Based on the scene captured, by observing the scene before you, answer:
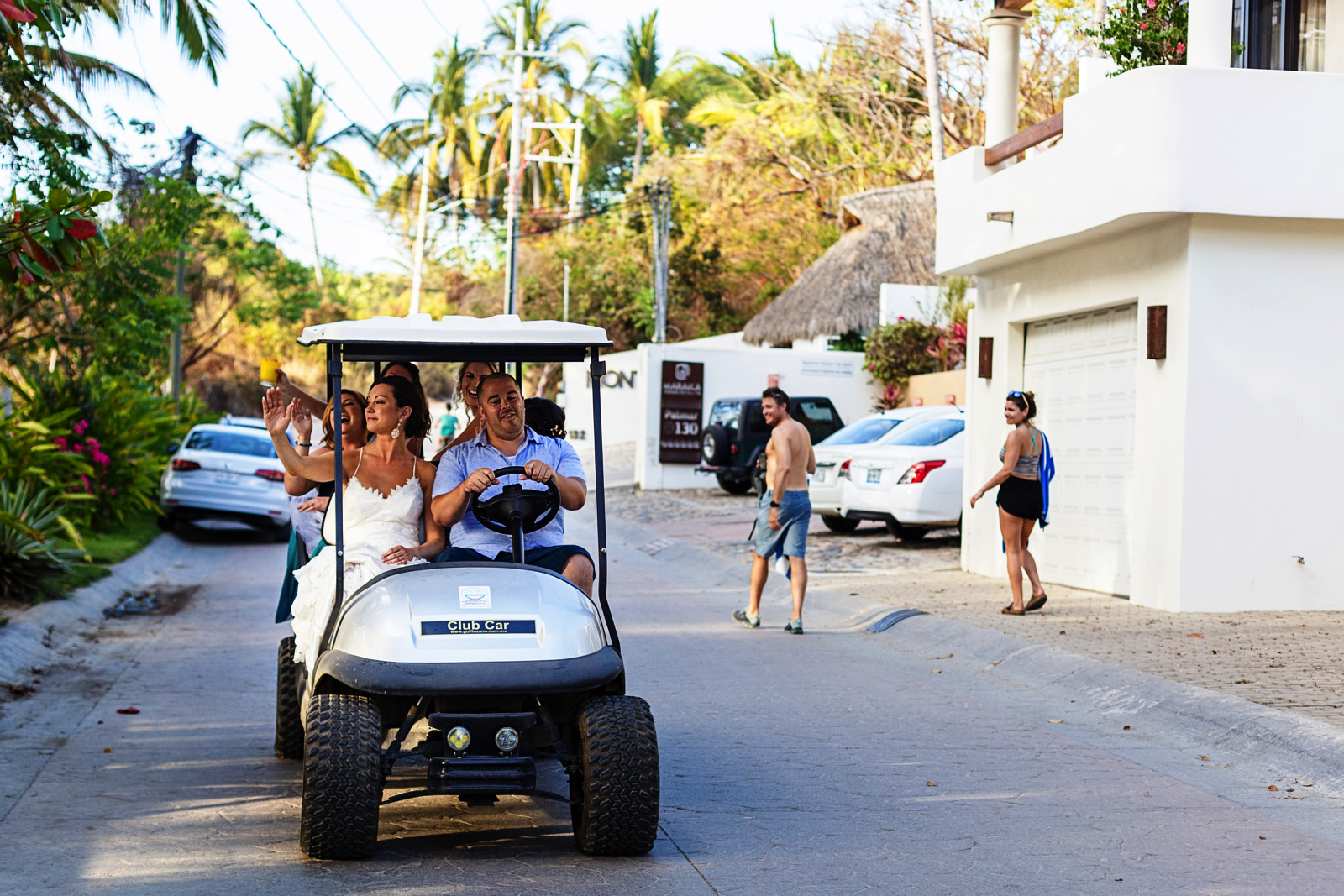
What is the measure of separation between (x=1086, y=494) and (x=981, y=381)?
238 cm

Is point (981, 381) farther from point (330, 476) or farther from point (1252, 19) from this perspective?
point (330, 476)

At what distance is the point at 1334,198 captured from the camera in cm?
1159

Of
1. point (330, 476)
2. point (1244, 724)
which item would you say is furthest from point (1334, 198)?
point (330, 476)

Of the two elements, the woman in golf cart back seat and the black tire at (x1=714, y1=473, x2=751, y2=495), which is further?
the black tire at (x1=714, y1=473, x2=751, y2=495)

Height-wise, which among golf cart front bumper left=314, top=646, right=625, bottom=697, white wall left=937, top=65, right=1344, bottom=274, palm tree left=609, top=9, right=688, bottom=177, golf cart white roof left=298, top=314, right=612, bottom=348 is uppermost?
palm tree left=609, top=9, right=688, bottom=177

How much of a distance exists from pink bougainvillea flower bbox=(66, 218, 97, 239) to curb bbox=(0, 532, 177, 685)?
4.40 m

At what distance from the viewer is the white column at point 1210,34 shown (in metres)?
12.0

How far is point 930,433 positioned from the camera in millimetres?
18328

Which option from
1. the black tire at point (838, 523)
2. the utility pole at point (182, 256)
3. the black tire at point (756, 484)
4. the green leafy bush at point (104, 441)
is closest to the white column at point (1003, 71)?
the black tire at point (756, 484)

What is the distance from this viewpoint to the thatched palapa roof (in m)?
33.4

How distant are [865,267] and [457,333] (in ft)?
95.2

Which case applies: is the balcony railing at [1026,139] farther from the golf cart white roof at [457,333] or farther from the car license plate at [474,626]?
the car license plate at [474,626]

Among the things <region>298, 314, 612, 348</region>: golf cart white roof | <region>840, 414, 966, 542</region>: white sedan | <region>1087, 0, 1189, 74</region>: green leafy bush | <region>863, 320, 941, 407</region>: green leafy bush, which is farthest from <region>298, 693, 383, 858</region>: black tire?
<region>863, 320, 941, 407</region>: green leafy bush

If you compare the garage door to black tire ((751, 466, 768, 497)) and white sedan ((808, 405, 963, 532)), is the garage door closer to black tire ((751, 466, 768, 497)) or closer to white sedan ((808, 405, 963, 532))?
black tire ((751, 466, 768, 497))
